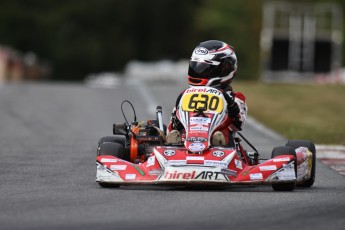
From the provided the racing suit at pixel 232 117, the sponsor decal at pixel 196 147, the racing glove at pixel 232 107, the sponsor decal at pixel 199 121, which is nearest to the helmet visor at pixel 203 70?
the racing suit at pixel 232 117

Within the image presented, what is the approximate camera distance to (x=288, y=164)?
36.2 ft

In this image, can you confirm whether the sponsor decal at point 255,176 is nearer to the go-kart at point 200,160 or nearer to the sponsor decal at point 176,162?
the go-kart at point 200,160

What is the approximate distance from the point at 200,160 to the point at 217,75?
1.49 metres

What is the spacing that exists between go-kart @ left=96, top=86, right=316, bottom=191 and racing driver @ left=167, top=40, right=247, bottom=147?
115 mm

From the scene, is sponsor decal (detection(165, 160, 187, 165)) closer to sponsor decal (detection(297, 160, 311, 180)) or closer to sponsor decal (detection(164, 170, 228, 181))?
sponsor decal (detection(164, 170, 228, 181))

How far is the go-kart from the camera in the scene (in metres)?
10.7

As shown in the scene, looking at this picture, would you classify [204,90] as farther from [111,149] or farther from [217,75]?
[111,149]

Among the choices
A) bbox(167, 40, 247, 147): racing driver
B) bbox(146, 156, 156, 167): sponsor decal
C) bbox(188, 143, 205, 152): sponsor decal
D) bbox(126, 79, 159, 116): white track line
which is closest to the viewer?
bbox(188, 143, 205, 152): sponsor decal

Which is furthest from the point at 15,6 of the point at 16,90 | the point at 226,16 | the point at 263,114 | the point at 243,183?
the point at 243,183

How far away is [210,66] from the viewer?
1200 cm

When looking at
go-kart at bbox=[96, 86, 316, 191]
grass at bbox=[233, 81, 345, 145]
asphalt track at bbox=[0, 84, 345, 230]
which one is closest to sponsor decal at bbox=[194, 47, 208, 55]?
go-kart at bbox=[96, 86, 316, 191]

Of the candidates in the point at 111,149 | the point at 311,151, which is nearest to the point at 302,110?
the point at 311,151

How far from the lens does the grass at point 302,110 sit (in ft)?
67.5

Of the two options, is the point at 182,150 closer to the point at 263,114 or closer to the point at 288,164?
the point at 288,164
